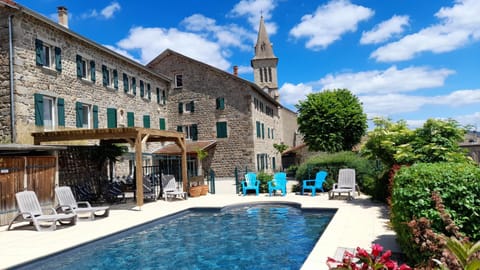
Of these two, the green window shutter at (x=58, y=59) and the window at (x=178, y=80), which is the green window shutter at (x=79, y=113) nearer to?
the green window shutter at (x=58, y=59)

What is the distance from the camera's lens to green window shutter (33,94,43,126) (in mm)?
12805

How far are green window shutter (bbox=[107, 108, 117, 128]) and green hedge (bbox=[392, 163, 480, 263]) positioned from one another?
15858mm

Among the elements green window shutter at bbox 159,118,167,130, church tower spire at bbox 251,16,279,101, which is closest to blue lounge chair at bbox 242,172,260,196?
green window shutter at bbox 159,118,167,130

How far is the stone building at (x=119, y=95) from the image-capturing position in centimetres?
1217

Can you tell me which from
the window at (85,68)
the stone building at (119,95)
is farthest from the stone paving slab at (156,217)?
the window at (85,68)

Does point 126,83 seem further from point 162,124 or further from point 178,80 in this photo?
point 178,80

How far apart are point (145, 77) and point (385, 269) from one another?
69.5 feet

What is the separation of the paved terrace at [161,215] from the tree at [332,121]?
12763 millimetres

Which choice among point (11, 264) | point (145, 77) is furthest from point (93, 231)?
point (145, 77)

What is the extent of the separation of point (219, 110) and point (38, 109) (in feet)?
44.2

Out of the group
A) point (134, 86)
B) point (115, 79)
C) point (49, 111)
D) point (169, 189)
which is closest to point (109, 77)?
point (115, 79)

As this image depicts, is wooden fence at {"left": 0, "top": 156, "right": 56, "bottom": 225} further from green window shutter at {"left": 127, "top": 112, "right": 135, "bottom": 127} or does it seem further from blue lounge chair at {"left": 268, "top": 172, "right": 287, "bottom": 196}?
green window shutter at {"left": 127, "top": 112, "right": 135, "bottom": 127}

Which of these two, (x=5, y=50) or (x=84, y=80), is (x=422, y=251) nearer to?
(x=5, y=50)

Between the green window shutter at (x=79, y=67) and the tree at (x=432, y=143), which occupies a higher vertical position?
the green window shutter at (x=79, y=67)
